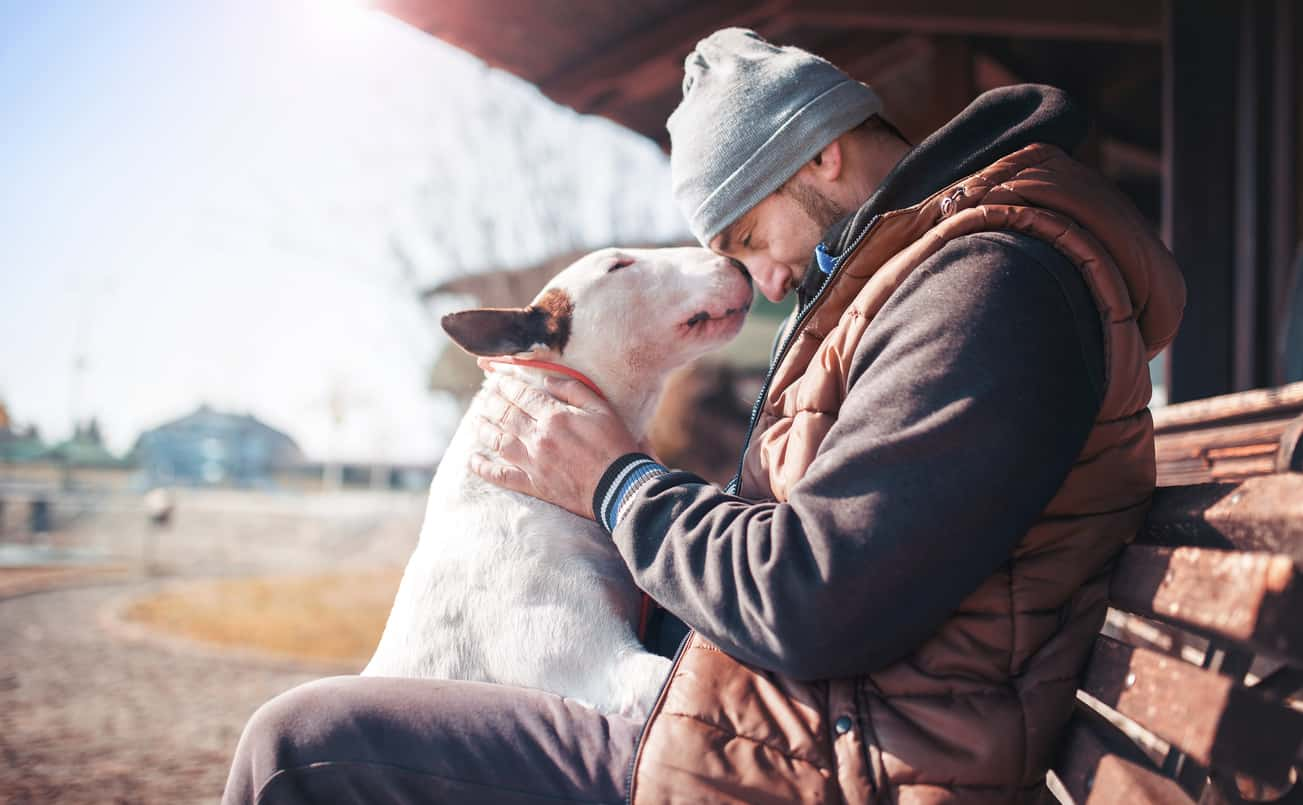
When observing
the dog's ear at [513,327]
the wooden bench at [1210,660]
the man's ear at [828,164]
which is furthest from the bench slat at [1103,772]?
the dog's ear at [513,327]

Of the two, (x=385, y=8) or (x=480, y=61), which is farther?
(x=480, y=61)

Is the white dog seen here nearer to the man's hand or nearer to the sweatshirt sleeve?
the man's hand

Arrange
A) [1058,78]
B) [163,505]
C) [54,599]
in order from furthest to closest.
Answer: [163,505], [54,599], [1058,78]

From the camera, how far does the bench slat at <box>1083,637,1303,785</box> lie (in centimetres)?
88

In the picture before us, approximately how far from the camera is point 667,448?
8.40 metres

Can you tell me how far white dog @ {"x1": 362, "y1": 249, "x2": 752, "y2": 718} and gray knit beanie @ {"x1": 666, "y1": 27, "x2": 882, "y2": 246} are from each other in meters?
0.45

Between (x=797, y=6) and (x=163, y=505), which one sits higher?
(x=797, y=6)

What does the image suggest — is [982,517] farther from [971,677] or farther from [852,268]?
[852,268]

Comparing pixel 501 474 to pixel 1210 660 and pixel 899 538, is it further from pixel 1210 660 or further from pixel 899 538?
pixel 1210 660

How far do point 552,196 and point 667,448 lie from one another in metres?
3.77

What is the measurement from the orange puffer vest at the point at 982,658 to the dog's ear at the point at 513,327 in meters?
1.20


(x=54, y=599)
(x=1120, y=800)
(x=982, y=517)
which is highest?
(x=982, y=517)

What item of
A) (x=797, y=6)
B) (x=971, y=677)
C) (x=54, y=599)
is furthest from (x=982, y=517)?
(x=54, y=599)

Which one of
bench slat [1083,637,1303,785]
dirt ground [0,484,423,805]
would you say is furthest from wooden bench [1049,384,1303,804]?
dirt ground [0,484,423,805]
